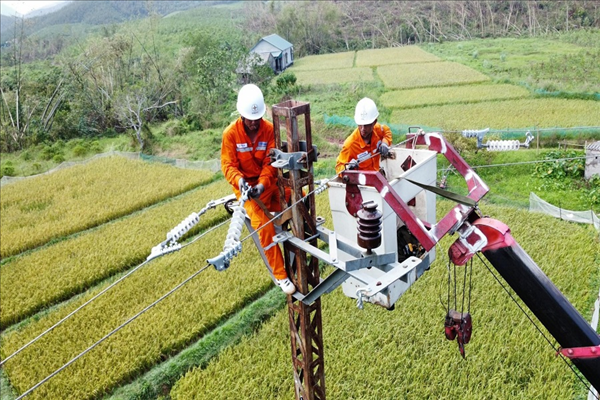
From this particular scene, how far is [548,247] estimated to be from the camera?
33.1ft

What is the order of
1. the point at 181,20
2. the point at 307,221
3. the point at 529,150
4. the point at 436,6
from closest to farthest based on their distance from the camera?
the point at 307,221 < the point at 529,150 < the point at 436,6 < the point at 181,20

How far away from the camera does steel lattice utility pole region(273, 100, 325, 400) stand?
14.2 ft

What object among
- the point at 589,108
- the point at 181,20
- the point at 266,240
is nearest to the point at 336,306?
the point at 266,240

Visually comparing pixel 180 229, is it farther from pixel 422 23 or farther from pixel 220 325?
pixel 422 23

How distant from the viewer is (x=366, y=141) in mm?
6418

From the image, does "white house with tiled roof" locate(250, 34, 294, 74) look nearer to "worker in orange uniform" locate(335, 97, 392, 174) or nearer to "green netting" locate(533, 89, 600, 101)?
"green netting" locate(533, 89, 600, 101)

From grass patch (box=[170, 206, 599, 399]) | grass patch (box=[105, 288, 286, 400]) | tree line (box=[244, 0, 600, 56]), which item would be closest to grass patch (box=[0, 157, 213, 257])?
grass patch (box=[105, 288, 286, 400])

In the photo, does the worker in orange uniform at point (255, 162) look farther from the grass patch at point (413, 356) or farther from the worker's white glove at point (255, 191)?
the grass patch at point (413, 356)

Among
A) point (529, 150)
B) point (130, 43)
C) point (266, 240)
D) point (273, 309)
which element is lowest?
point (273, 309)

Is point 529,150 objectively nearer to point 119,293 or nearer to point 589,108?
point 589,108

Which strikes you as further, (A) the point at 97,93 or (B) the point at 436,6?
(B) the point at 436,6

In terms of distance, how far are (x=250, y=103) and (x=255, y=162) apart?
2.43 feet

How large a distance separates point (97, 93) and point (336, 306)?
26879 mm

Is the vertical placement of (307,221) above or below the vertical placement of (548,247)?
above
